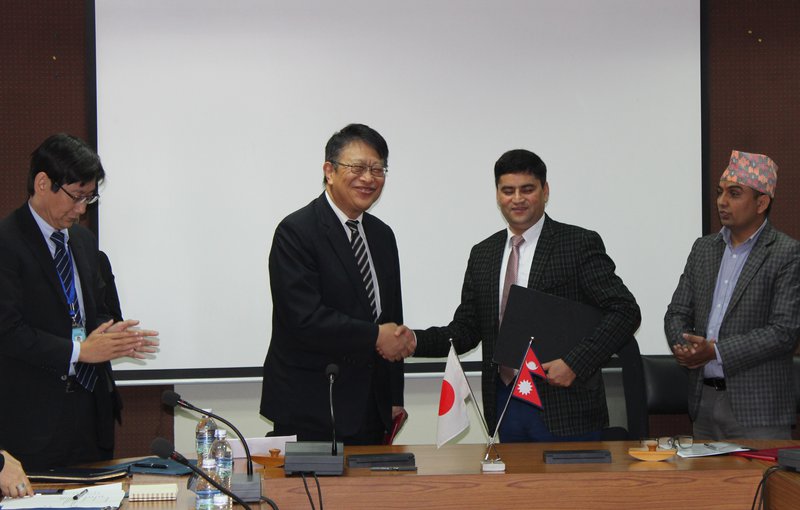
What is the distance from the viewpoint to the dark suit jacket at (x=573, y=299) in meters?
3.42

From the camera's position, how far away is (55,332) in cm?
303

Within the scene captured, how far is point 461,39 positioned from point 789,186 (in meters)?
2.12

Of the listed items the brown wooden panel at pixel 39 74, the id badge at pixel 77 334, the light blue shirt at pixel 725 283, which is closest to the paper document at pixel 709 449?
the light blue shirt at pixel 725 283

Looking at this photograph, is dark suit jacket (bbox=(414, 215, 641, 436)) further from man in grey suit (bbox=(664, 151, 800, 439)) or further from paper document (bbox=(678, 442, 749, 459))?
paper document (bbox=(678, 442, 749, 459))

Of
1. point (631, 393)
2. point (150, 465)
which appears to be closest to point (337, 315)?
point (150, 465)

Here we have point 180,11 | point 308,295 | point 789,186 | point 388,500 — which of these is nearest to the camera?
point 388,500

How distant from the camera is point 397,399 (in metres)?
3.61

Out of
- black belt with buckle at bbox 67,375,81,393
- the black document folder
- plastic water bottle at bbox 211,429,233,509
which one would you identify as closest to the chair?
the black document folder

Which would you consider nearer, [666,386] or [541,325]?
[541,325]

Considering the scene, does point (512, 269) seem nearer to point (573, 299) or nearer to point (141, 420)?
point (573, 299)

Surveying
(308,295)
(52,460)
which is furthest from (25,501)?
(308,295)

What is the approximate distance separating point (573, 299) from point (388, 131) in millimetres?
1585

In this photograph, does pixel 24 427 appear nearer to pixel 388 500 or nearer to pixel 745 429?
pixel 388 500

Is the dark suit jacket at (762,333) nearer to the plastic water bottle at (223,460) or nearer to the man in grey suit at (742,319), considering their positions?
the man in grey suit at (742,319)
